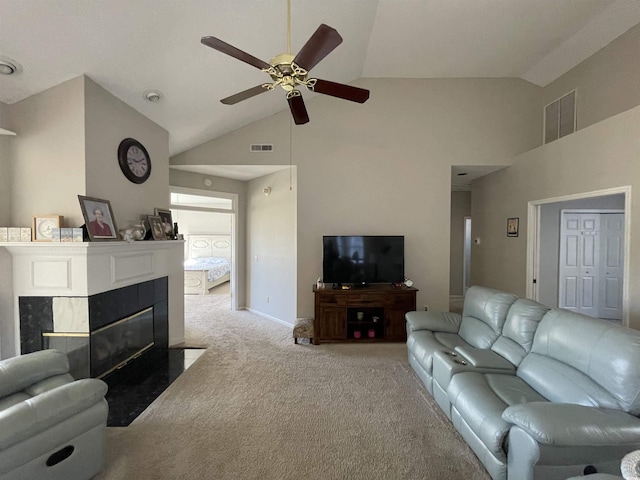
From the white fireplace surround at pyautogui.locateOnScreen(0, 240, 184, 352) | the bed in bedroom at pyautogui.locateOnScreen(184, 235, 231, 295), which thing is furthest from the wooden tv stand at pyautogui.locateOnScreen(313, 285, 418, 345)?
the bed in bedroom at pyautogui.locateOnScreen(184, 235, 231, 295)

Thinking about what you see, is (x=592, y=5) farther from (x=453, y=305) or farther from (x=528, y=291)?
(x=453, y=305)

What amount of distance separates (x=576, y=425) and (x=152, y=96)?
4325 mm

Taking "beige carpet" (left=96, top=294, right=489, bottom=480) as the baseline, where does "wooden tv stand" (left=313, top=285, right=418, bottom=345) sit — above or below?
above

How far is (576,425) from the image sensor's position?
4.66 feet

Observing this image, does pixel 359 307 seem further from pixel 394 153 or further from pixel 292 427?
pixel 394 153

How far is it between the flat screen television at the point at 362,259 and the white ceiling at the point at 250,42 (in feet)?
7.70

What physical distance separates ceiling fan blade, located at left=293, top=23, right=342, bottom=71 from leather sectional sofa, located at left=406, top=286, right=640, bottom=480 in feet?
7.66

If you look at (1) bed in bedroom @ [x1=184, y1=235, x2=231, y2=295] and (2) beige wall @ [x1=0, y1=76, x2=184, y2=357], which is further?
(1) bed in bedroom @ [x1=184, y1=235, x2=231, y2=295]

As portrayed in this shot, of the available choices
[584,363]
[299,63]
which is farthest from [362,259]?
[299,63]

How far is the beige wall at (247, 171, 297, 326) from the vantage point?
4766mm

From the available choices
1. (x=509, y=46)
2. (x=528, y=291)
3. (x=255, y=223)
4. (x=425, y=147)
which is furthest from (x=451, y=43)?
(x=255, y=223)

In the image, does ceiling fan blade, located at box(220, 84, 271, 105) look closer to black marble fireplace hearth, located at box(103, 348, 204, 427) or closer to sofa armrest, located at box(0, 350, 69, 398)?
sofa armrest, located at box(0, 350, 69, 398)

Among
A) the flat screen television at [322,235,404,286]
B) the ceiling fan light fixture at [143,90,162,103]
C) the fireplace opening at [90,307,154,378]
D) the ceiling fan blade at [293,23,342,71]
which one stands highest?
the ceiling fan light fixture at [143,90,162,103]

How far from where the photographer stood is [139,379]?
302 cm
